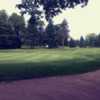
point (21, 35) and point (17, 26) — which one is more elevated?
point (17, 26)

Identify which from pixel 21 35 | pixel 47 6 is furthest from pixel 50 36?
pixel 47 6

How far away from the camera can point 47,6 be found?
27.4 meters

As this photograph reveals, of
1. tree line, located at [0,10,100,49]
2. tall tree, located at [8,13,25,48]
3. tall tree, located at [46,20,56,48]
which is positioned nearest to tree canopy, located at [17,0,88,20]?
tree line, located at [0,10,100,49]

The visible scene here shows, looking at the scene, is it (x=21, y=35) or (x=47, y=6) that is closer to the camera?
(x=47, y=6)

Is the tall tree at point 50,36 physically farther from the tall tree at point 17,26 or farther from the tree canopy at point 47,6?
the tree canopy at point 47,6

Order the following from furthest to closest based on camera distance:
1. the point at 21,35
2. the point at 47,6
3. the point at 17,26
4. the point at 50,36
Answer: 1. the point at 50,36
2. the point at 17,26
3. the point at 21,35
4. the point at 47,6

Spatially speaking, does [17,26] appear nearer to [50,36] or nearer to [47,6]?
[50,36]

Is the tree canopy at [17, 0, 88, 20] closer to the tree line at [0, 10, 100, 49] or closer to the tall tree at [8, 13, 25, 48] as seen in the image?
the tree line at [0, 10, 100, 49]

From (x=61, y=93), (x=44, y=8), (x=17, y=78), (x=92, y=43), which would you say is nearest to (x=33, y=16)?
(x=44, y=8)

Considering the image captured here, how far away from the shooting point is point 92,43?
16150 cm

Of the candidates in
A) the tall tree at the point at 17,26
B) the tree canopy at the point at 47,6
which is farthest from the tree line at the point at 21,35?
the tree canopy at the point at 47,6

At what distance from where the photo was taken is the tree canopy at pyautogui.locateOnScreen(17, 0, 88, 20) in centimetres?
2716

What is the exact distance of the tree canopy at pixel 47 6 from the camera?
27.2 metres

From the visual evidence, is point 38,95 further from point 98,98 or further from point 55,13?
point 55,13
